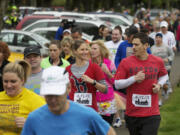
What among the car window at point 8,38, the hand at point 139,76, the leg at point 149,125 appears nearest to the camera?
the hand at point 139,76

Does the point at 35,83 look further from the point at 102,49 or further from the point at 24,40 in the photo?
the point at 24,40

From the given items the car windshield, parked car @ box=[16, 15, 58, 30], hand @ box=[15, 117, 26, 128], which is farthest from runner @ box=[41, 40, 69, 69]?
parked car @ box=[16, 15, 58, 30]

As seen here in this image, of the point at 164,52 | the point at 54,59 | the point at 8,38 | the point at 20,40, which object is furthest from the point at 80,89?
the point at 8,38

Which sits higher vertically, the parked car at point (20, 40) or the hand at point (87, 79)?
the hand at point (87, 79)

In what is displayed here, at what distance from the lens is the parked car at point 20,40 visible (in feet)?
54.8

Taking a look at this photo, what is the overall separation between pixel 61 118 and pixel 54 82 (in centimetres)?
32

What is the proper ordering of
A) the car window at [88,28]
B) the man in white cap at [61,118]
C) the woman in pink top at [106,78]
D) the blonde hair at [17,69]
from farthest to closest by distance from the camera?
the car window at [88,28]
the woman in pink top at [106,78]
the blonde hair at [17,69]
the man in white cap at [61,118]

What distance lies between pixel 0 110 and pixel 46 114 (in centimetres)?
116

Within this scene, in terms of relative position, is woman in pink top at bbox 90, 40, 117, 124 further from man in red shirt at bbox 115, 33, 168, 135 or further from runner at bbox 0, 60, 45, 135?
runner at bbox 0, 60, 45, 135

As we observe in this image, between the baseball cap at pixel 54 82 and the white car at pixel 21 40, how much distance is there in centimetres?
1276

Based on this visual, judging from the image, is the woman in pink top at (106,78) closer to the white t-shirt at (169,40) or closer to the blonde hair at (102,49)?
the blonde hair at (102,49)

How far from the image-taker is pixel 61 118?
150 inches

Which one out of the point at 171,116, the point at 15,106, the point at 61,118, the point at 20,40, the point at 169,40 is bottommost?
the point at 171,116

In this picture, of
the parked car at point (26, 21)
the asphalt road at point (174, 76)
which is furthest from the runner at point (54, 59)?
the parked car at point (26, 21)
